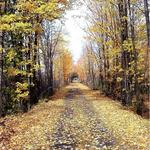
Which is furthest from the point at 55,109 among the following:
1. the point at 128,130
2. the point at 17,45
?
the point at 128,130

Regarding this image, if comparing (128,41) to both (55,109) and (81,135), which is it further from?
(81,135)

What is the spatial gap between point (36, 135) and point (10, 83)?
1038 centimetres

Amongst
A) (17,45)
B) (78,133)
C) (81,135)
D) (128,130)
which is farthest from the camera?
(17,45)

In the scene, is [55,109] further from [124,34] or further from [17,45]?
[124,34]

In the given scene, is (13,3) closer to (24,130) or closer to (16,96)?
(16,96)

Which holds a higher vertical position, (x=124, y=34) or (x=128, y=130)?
(x=124, y=34)

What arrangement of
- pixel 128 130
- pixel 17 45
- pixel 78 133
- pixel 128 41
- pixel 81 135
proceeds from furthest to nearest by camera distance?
pixel 128 41 < pixel 17 45 < pixel 128 130 < pixel 78 133 < pixel 81 135

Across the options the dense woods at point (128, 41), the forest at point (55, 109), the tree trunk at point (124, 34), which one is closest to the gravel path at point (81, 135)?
the forest at point (55, 109)

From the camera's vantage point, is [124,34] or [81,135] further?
[124,34]

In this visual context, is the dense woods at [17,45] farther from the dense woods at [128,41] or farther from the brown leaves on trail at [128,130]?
the brown leaves on trail at [128,130]

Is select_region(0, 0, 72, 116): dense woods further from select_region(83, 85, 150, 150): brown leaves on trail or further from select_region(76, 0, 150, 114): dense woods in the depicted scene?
select_region(83, 85, 150, 150): brown leaves on trail

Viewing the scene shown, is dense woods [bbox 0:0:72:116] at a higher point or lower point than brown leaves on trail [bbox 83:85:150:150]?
higher

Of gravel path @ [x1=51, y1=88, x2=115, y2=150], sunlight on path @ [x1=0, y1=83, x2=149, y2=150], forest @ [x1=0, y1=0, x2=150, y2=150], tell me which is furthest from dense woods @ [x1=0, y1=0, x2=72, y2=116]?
gravel path @ [x1=51, y1=88, x2=115, y2=150]

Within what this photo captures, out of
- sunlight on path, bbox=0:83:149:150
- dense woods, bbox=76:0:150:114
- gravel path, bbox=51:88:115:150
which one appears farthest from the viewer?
dense woods, bbox=76:0:150:114
